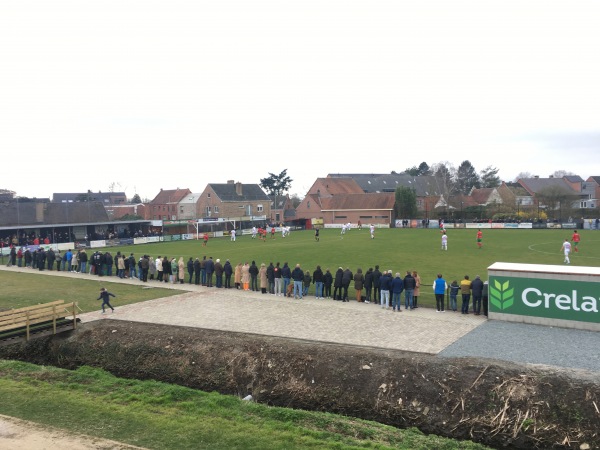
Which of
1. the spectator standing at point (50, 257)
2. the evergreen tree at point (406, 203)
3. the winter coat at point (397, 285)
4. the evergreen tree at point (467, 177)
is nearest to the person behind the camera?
the winter coat at point (397, 285)

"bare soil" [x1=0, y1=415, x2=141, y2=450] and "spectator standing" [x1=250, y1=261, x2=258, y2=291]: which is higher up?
"spectator standing" [x1=250, y1=261, x2=258, y2=291]

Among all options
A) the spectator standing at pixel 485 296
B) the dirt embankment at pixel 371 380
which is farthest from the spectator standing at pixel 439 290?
the dirt embankment at pixel 371 380

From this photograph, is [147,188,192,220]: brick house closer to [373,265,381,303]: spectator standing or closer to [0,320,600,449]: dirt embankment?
[373,265,381,303]: spectator standing

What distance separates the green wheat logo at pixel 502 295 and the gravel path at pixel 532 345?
0.80m

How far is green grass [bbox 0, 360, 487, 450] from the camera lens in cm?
955

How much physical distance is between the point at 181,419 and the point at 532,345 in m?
9.87

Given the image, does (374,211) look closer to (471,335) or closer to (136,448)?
(471,335)

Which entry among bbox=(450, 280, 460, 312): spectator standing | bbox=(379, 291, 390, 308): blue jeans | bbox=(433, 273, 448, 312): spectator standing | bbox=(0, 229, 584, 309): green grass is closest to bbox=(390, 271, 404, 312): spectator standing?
bbox=(379, 291, 390, 308): blue jeans

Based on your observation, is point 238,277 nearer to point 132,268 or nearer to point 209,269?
point 209,269

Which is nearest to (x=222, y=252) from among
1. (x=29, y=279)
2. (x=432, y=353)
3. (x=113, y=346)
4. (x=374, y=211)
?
(x=29, y=279)

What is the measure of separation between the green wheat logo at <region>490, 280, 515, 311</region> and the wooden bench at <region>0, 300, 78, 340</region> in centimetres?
1425

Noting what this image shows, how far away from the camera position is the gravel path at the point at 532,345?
13.2 m

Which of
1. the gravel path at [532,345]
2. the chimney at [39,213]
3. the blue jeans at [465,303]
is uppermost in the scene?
the chimney at [39,213]

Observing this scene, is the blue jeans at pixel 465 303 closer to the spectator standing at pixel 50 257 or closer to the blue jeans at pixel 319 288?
the blue jeans at pixel 319 288
